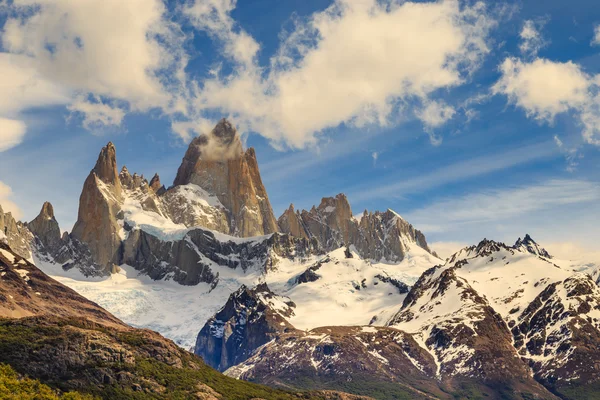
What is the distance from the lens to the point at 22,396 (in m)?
195
